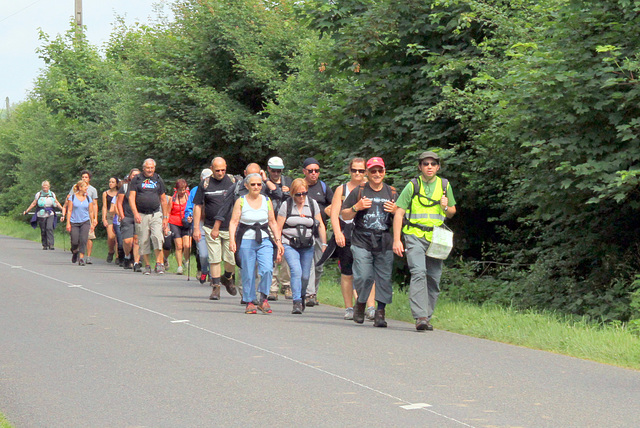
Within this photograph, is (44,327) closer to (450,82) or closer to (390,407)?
(390,407)

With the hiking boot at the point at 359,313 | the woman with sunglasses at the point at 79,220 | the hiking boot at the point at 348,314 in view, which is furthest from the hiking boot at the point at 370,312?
the woman with sunglasses at the point at 79,220

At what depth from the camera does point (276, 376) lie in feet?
25.9

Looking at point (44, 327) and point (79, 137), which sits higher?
point (79, 137)

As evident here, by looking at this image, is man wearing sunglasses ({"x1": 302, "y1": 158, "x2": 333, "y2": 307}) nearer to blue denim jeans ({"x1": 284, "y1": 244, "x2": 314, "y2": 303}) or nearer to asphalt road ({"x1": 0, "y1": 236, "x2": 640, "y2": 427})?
blue denim jeans ({"x1": 284, "y1": 244, "x2": 314, "y2": 303})

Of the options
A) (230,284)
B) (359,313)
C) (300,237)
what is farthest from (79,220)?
(359,313)

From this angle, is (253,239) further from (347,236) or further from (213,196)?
(213,196)

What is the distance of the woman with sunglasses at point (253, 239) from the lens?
12.1 m

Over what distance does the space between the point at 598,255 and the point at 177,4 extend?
18.8 meters

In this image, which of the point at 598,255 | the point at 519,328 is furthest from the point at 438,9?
the point at 519,328

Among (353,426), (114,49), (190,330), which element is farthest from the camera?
(114,49)

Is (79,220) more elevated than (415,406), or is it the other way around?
(79,220)

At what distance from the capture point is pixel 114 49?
41.7 metres

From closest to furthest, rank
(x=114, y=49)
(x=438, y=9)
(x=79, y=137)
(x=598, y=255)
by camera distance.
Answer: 1. (x=598, y=255)
2. (x=438, y=9)
3. (x=79, y=137)
4. (x=114, y=49)

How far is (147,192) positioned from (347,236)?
7.71 meters
